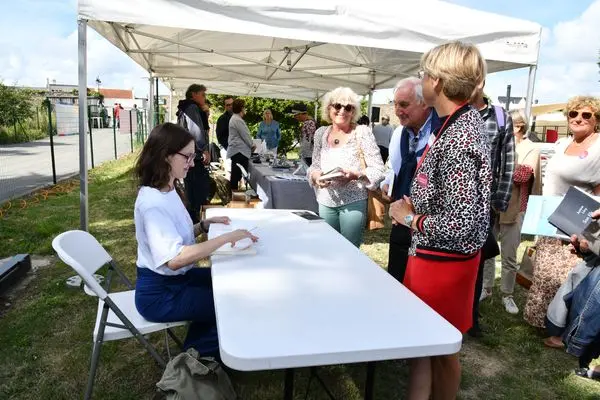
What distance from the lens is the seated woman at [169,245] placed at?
5.57 feet

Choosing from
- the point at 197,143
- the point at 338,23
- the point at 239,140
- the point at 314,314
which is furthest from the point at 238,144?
the point at 314,314

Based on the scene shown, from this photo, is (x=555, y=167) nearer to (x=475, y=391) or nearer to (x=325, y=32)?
(x=475, y=391)

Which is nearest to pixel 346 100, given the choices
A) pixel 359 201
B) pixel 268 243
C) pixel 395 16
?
pixel 359 201

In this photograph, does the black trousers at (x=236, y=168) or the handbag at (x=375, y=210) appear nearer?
the handbag at (x=375, y=210)

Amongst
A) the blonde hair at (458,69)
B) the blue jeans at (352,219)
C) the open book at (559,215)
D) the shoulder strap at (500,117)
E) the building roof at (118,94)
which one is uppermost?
the building roof at (118,94)

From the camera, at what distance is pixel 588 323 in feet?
6.88

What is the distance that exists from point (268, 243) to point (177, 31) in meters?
3.94

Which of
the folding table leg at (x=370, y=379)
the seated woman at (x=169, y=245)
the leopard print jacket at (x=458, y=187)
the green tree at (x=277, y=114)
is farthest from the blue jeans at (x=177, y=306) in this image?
the green tree at (x=277, y=114)

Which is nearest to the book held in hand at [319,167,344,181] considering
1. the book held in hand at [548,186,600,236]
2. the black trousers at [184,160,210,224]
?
the book held in hand at [548,186,600,236]

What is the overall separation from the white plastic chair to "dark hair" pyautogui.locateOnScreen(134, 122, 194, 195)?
406mm

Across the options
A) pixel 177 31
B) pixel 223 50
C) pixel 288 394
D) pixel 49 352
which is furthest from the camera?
pixel 223 50

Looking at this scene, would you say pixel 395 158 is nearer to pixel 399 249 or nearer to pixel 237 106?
pixel 399 249

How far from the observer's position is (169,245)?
1691 millimetres

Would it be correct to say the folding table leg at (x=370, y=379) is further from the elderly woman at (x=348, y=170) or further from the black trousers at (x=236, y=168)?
the black trousers at (x=236, y=168)
